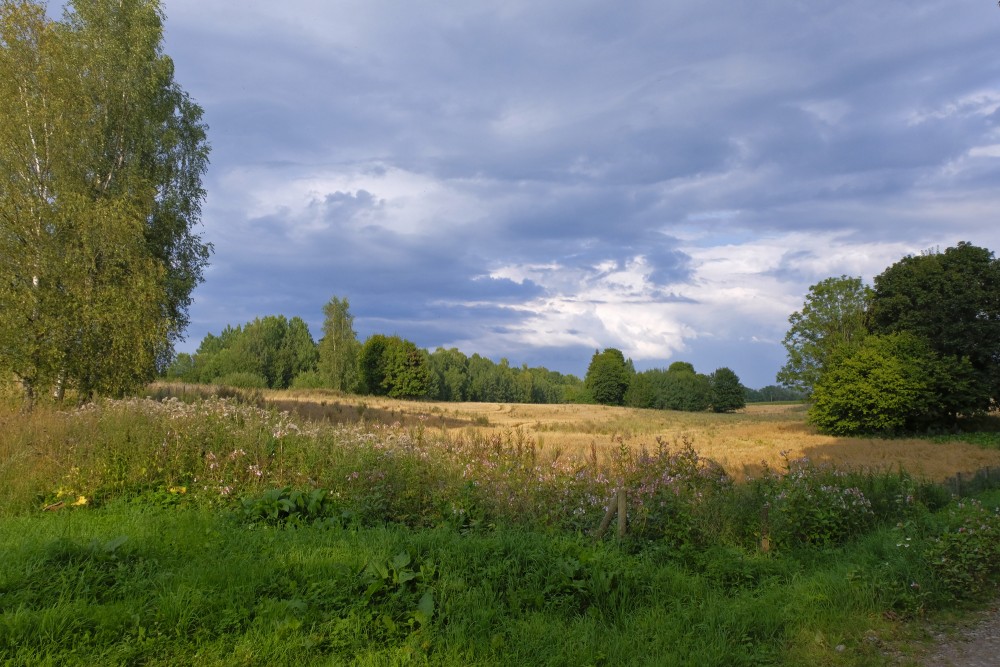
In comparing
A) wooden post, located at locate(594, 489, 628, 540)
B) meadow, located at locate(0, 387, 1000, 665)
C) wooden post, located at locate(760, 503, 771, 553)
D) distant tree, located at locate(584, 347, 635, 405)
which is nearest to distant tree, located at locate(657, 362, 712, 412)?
distant tree, located at locate(584, 347, 635, 405)

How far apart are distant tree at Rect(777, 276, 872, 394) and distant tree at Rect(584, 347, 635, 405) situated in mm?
44618

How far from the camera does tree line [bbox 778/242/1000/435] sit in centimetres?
2745

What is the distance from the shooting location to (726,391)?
241 feet

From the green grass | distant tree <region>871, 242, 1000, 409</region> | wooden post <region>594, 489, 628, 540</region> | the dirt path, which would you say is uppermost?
distant tree <region>871, 242, 1000, 409</region>

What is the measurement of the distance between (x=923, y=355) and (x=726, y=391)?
152ft

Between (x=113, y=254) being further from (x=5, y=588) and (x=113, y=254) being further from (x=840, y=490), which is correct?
(x=840, y=490)

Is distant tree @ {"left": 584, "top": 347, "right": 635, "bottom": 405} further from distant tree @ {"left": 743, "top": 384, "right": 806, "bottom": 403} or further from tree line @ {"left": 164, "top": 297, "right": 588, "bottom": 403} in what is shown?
distant tree @ {"left": 743, "top": 384, "right": 806, "bottom": 403}

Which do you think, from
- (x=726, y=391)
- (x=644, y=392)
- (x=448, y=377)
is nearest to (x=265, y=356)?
(x=448, y=377)

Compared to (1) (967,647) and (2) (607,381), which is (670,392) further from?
(1) (967,647)

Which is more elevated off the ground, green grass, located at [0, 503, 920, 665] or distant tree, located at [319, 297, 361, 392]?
distant tree, located at [319, 297, 361, 392]

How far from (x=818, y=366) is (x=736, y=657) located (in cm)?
3890

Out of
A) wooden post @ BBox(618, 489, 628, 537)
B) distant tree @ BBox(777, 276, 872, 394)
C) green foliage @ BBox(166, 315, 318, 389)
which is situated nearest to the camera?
wooden post @ BBox(618, 489, 628, 537)

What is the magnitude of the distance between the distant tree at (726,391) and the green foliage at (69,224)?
66.7 m

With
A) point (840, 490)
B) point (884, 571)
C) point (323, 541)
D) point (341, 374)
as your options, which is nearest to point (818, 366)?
point (840, 490)
